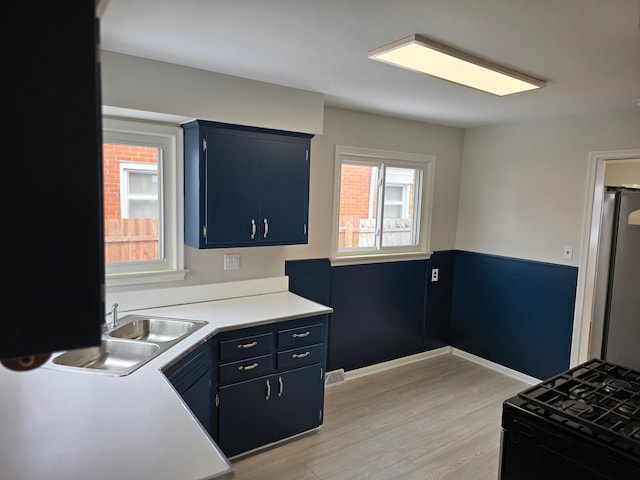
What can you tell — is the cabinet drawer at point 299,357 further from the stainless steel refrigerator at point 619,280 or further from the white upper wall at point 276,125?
the stainless steel refrigerator at point 619,280

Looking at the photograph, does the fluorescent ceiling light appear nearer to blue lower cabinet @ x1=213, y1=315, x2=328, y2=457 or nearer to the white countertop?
→ blue lower cabinet @ x1=213, y1=315, x2=328, y2=457

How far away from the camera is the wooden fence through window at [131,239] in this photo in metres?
2.67

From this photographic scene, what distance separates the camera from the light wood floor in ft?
8.51

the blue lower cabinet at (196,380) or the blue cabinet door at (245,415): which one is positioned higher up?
the blue lower cabinet at (196,380)

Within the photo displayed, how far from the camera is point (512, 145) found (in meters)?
4.04

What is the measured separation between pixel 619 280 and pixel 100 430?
3.45 m

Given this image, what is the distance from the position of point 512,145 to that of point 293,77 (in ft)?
8.00

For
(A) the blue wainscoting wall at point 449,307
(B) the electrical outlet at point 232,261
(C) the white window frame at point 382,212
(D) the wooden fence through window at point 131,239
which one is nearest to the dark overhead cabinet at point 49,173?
(D) the wooden fence through window at point 131,239

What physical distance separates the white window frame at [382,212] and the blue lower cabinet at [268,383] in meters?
1.06

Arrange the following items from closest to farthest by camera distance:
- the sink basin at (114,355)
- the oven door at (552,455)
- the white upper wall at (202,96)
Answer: the oven door at (552,455) < the sink basin at (114,355) < the white upper wall at (202,96)

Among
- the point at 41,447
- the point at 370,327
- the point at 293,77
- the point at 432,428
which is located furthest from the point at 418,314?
the point at 41,447

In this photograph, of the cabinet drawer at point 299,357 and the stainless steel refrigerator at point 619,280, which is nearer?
the cabinet drawer at point 299,357

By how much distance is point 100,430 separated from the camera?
134 cm

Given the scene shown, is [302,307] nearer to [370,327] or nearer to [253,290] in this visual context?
[253,290]
